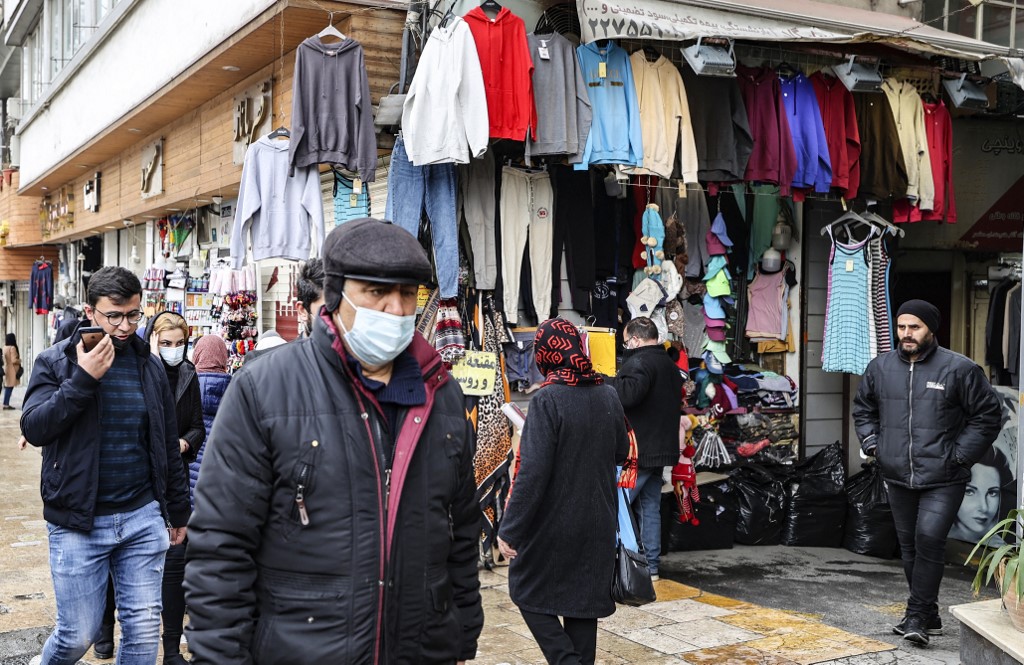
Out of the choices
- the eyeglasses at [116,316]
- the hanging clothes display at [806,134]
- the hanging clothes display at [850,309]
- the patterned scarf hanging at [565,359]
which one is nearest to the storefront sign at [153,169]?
the hanging clothes display at [806,134]

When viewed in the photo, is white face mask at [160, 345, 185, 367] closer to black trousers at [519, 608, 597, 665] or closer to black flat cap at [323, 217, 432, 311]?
black trousers at [519, 608, 597, 665]

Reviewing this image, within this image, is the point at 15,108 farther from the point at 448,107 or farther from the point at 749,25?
the point at 749,25

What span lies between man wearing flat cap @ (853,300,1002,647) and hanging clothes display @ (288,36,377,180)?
3.94 m

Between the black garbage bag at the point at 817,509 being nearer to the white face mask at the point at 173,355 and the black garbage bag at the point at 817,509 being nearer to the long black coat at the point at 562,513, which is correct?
the long black coat at the point at 562,513

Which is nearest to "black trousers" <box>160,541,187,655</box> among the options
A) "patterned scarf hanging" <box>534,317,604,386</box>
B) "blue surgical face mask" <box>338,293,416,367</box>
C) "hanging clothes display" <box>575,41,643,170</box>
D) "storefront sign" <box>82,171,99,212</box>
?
"patterned scarf hanging" <box>534,317,604,386</box>

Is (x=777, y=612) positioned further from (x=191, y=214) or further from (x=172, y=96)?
(x=191, y=214)

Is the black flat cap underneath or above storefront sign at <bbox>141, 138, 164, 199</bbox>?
underneath

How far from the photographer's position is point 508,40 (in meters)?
7.27

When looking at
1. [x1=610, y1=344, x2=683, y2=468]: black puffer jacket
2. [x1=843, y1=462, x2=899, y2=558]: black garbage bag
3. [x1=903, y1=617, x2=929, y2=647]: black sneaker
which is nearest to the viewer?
[x1=903, y1=617, x2=929, y2=647]: black sneaker

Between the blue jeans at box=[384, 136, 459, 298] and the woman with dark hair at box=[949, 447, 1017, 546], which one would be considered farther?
the woman with dark hair at box=[949, 447, 1017, 546]

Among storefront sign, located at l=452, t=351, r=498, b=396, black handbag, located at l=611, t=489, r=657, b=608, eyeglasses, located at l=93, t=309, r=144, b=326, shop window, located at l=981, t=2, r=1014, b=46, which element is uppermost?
shop window, located at l=981, t=2, r=1014, b=46

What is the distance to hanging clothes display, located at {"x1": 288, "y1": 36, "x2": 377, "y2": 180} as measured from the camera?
25.3 feet

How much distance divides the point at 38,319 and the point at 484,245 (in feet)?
79.3

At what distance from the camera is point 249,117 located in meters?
10.5
